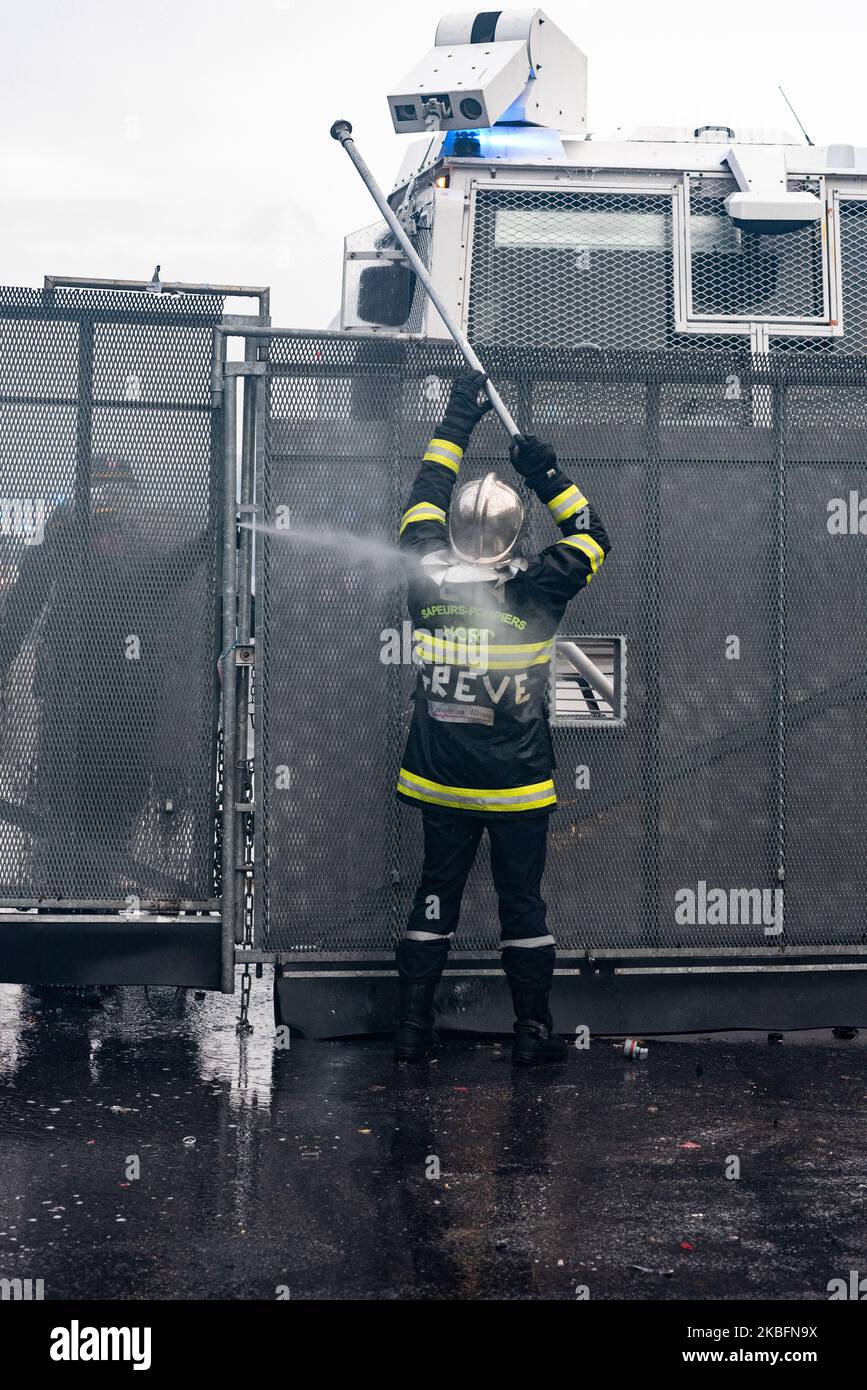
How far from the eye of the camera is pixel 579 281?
777 cm

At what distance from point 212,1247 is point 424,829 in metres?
2.43

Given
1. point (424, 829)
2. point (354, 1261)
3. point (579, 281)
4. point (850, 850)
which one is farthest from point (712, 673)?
point (354, 1261)

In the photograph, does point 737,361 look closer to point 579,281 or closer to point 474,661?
point 579,281

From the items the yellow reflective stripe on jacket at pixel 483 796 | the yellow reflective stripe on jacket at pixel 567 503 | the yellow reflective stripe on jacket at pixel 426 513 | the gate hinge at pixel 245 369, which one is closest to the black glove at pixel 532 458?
the yellow reflective stripe on jacket at pixel 567 503

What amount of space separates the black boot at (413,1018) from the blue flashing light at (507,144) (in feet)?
13.3

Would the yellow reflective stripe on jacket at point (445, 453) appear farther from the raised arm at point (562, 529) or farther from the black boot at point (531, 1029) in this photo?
the black boot at point (531, 1029)

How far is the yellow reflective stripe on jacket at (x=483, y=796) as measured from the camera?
657cm

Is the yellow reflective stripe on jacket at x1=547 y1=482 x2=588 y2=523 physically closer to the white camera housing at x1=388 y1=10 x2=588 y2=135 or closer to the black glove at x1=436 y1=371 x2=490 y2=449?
the black glove at x1=436 y1=371 x2=490 y2=449

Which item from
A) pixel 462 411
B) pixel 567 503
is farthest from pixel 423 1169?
pixel 462 411

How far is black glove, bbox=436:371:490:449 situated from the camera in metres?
6.60

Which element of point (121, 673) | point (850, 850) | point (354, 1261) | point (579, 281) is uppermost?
point (579, 281)

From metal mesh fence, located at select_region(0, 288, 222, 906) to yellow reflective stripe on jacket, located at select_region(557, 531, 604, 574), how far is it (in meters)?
1.50

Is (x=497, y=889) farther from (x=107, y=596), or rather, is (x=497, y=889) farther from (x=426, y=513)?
(x=107, y=596)

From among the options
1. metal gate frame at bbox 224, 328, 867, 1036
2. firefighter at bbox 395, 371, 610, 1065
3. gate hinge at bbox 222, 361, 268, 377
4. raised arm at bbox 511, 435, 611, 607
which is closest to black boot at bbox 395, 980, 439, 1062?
firefighter at bbox 395, 371, 610, 1065
